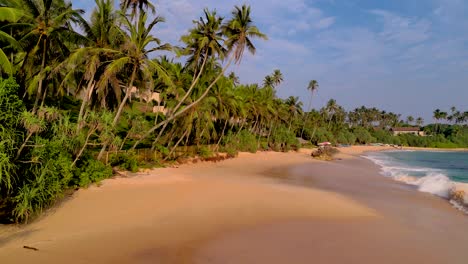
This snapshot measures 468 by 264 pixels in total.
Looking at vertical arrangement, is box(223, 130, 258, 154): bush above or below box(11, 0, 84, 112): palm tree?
below

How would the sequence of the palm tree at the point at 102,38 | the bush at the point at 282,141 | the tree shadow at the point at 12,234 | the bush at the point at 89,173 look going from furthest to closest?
1. the bush at the point at 282,141
2. the palm tree at the point at 102,38
3. the bush at the point at 89,173
4. the tree shadow at the point at 12,234

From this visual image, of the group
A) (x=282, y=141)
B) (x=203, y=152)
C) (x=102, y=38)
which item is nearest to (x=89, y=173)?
(x=102, y=38)

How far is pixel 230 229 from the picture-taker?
32.1 feet

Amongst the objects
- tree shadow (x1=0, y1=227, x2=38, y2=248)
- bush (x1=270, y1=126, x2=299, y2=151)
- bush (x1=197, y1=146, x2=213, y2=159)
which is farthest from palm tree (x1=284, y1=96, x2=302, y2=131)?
tree shadow (x1=0, y1=227, x2=38, y2=248)

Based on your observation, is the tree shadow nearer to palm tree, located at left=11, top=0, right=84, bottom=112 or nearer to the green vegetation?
the green vegetation

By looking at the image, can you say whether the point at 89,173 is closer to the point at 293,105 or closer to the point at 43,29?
the point at 43,29

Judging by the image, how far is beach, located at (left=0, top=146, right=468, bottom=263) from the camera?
7703mm

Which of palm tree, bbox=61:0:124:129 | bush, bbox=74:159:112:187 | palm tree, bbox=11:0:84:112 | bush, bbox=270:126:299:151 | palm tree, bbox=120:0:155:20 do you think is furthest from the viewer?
bush, bbox=270:126:299:151

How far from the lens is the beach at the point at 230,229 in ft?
25.3

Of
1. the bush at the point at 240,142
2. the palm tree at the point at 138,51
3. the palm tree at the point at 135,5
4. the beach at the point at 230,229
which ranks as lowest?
the beach at the point at 230,229

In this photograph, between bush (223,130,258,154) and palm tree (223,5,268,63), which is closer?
palm tree (223,5,268,63)

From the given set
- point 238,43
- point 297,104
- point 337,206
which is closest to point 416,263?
point 337,206

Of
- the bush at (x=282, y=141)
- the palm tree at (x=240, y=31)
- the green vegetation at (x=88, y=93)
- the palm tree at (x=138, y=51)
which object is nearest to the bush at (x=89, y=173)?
the green vegetation at (x=88, y=93)

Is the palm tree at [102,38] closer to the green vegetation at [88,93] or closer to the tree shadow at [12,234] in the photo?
the green vegetation at [88,93]
